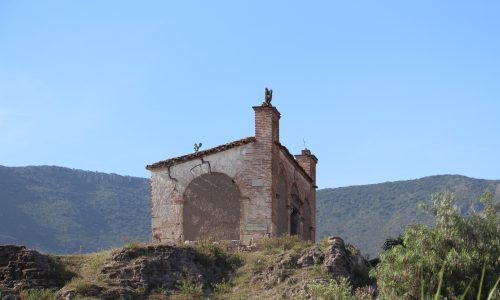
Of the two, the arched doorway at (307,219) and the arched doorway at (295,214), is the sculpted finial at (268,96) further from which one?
the arched doorway at (307,219)

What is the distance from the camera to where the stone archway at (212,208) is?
36.5 metres

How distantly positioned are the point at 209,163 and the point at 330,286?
41.0ft

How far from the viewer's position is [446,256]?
26.9 meters

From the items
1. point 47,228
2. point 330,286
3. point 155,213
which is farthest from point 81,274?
point 47,228

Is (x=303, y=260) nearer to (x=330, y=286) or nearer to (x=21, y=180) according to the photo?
(x=330, y=286)

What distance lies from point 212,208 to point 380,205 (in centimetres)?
8873

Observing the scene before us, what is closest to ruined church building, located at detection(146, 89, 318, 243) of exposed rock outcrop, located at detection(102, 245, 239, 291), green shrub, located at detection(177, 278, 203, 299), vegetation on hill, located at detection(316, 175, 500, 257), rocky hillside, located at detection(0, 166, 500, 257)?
exposed rock outcrop, located at detection(102, 245, 239, 291)

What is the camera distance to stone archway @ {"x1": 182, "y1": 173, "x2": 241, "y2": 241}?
3647 centimetres

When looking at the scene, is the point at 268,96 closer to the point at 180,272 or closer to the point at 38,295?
the point at 180,272

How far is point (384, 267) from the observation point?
27.4 meters

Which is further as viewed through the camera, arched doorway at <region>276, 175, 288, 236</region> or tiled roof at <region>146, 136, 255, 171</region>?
arched doorway at <region>276, 175, 288, 236</region>

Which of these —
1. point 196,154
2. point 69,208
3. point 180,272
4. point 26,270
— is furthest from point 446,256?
point 69,208

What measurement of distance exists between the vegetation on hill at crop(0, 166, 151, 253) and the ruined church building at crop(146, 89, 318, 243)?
85.4 metres

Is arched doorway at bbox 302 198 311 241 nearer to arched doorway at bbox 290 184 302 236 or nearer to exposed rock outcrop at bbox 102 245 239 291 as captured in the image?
arched doorway at bbox 290 184 302 236
